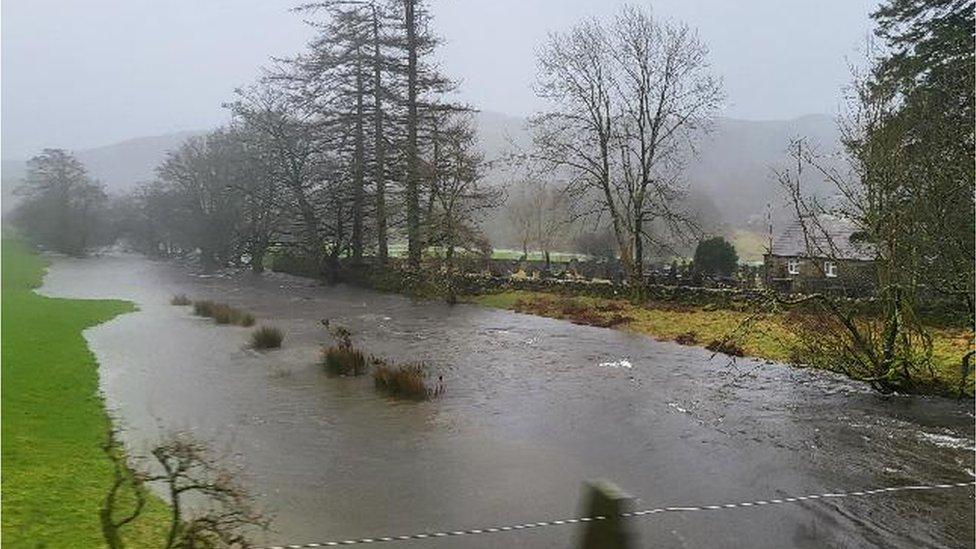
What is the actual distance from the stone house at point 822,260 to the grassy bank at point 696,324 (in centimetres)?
127

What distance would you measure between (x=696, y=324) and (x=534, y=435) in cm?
1038

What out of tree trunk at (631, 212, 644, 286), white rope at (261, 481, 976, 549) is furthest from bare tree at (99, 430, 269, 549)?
tree trunk at (631, 212, 644, 286)

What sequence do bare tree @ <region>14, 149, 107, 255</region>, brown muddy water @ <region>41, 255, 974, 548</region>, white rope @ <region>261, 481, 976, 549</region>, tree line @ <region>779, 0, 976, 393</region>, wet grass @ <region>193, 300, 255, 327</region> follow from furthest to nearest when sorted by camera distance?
wet grass @ <region>193, 300, 255, 327</region>
tree line @ <region>779, 0, 976, 393</region>
bare tree @ <region>14, 149, 107, 255</region>
brown muddy water @ <region>41, 255, 974, 548</region>
white rope @ <region>261, 481, 976, 549</region>

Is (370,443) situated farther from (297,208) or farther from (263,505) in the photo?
(297,208)

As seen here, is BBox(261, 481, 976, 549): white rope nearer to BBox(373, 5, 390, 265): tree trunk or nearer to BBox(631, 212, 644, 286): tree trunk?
BBox(631, 212, 644, 286): tree trunk

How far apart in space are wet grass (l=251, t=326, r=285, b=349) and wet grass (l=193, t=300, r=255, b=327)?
1.65 meters

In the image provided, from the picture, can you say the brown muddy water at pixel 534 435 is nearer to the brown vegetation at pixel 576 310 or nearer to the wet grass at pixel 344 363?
the wet grass at pixel 344 363

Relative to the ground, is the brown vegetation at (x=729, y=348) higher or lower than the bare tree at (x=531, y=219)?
lower

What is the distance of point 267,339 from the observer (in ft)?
45.1

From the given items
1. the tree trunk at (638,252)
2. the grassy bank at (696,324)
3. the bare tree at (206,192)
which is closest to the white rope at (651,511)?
the grassy bank at (696,324)

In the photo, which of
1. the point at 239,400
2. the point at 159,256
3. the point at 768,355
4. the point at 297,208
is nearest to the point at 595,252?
the point at 297,208

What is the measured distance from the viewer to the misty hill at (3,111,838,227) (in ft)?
39.4

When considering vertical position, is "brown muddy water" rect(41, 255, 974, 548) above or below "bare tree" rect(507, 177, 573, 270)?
below

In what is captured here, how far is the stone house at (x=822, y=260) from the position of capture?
37.0 ft
